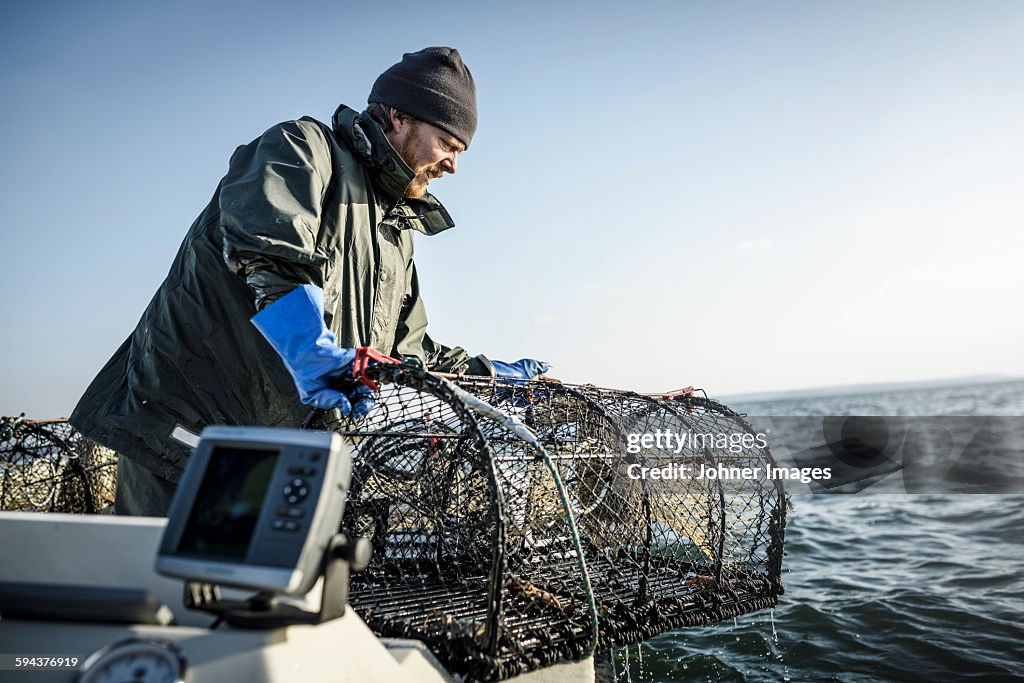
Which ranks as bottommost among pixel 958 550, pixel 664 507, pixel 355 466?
pixel 958 550

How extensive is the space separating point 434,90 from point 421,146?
22 cm

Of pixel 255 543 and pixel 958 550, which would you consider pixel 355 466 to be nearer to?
pixel 255 543

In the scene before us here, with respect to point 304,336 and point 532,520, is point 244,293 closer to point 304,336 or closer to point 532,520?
point 304,336

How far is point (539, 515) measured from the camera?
2641 mm

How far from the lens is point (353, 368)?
5.80 ft

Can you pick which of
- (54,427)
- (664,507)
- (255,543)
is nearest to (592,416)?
(664,507)

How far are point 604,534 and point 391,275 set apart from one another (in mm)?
1407

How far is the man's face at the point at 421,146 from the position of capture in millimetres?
2617

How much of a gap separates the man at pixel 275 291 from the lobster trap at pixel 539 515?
0.82ft

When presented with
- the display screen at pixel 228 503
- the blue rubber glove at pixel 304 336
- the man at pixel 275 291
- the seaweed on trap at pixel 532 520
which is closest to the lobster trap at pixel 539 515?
the seaweed on trap at pixel 532 520

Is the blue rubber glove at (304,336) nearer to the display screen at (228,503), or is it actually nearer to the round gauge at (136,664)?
the display screen at (228,503)

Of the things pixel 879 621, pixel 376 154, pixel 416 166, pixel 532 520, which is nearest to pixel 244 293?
pixel 376 154

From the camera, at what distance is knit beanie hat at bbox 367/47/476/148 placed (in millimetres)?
2582

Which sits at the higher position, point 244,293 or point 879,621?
point 244,293
